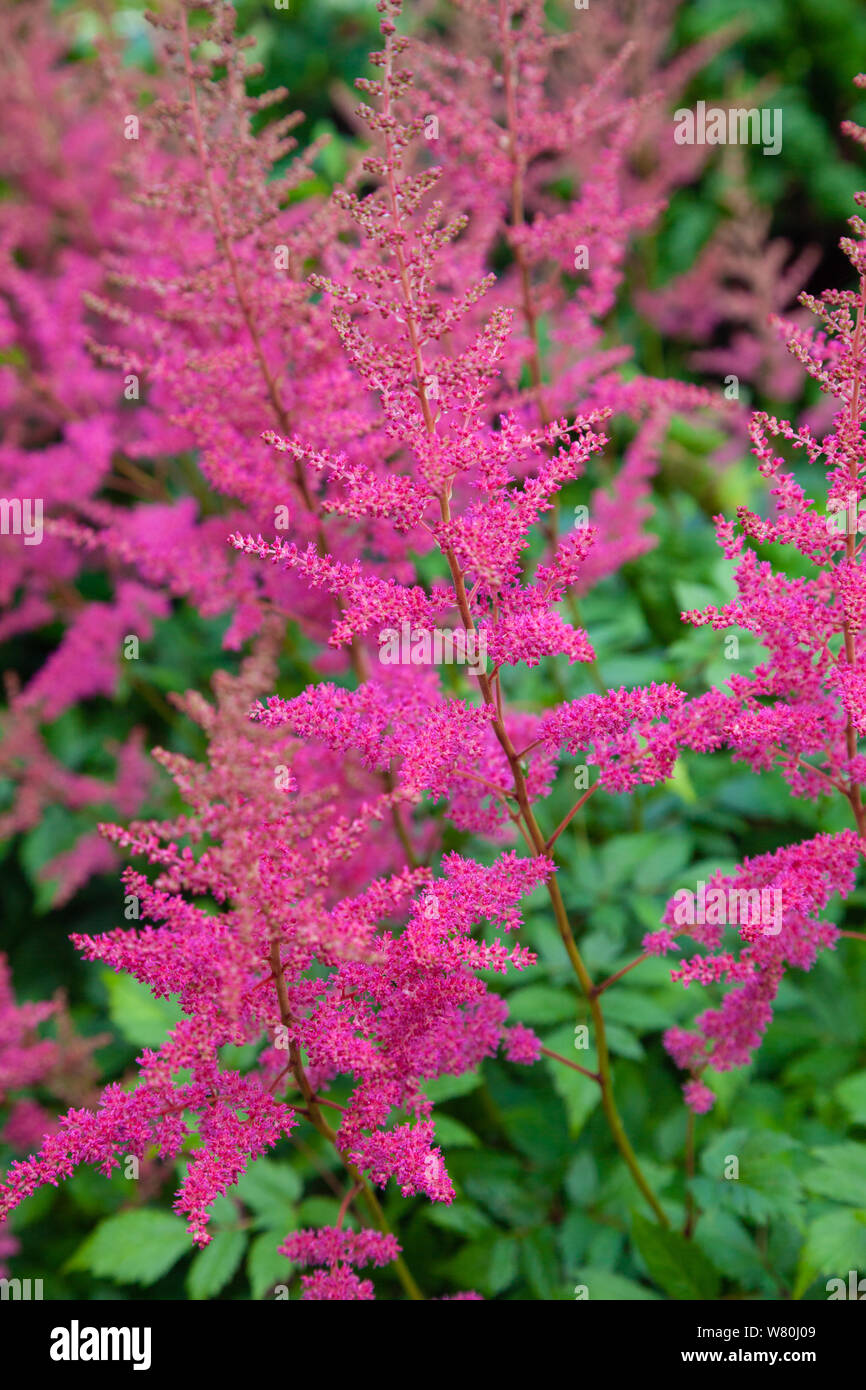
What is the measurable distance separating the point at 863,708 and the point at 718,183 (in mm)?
4945

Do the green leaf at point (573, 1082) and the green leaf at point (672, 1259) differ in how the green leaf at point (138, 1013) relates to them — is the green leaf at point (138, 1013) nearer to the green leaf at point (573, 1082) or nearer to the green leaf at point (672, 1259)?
the green leaf at point (573, 1082)

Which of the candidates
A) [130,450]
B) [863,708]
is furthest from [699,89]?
[863,708]

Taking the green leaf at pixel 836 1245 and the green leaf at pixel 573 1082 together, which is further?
the green leaf at pixel 573 1082

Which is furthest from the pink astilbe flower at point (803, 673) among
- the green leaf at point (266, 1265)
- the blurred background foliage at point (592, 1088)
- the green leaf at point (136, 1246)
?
the green leaf at point (136, 1246)

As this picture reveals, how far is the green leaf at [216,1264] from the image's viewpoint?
222 cm

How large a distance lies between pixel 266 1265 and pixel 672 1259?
0.79 meters

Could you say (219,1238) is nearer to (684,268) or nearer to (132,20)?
(684,268)

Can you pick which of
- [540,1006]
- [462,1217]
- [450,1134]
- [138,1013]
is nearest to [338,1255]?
[450,1134]

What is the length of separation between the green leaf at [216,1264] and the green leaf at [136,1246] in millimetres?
67

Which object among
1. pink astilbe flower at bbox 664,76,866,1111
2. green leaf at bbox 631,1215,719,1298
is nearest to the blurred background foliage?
green leaf at bbox 631,1215,719,1298

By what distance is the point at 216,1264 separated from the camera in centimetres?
227

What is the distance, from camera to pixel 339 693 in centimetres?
165

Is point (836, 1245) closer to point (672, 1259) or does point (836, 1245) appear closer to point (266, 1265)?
point (672, 1259)

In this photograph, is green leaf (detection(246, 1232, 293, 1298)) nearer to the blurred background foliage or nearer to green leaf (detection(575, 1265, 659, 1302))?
the blurred background foliage
